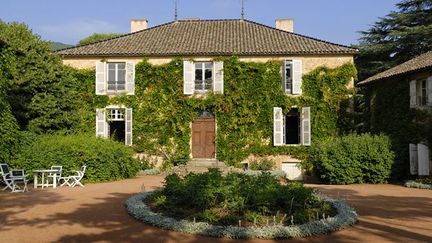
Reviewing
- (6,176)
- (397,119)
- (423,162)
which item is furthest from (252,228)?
(397,119)

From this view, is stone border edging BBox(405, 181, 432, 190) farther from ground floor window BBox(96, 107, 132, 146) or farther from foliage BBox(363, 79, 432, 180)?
ground floor window BBox(96, 107, 132, 146)

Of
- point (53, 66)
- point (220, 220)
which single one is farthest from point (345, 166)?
point (53, 66)

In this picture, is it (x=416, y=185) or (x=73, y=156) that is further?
(x=73, y=156)

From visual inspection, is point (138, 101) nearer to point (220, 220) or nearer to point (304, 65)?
point (304, 65)

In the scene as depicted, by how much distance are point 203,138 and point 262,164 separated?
331 centimetres

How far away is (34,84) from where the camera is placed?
18219 mm

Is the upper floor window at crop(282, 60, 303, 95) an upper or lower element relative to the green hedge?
upper

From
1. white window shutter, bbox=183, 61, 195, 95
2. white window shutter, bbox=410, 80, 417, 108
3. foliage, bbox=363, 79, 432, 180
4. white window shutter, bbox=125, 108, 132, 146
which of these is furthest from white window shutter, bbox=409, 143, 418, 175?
white window shutter, bbox=125, 108, 132, 146

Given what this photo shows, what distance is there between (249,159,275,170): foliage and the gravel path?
855 centimetres

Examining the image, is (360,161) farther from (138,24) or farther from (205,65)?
(138,24)

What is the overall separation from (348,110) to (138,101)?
10.7 metres

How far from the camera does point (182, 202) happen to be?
873 centimetres

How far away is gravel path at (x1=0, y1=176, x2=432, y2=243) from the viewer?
279 inches

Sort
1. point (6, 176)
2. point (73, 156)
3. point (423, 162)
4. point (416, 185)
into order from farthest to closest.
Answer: point (423, 162)
point (73, 156)
point (416, 185)
point (6, 176)
